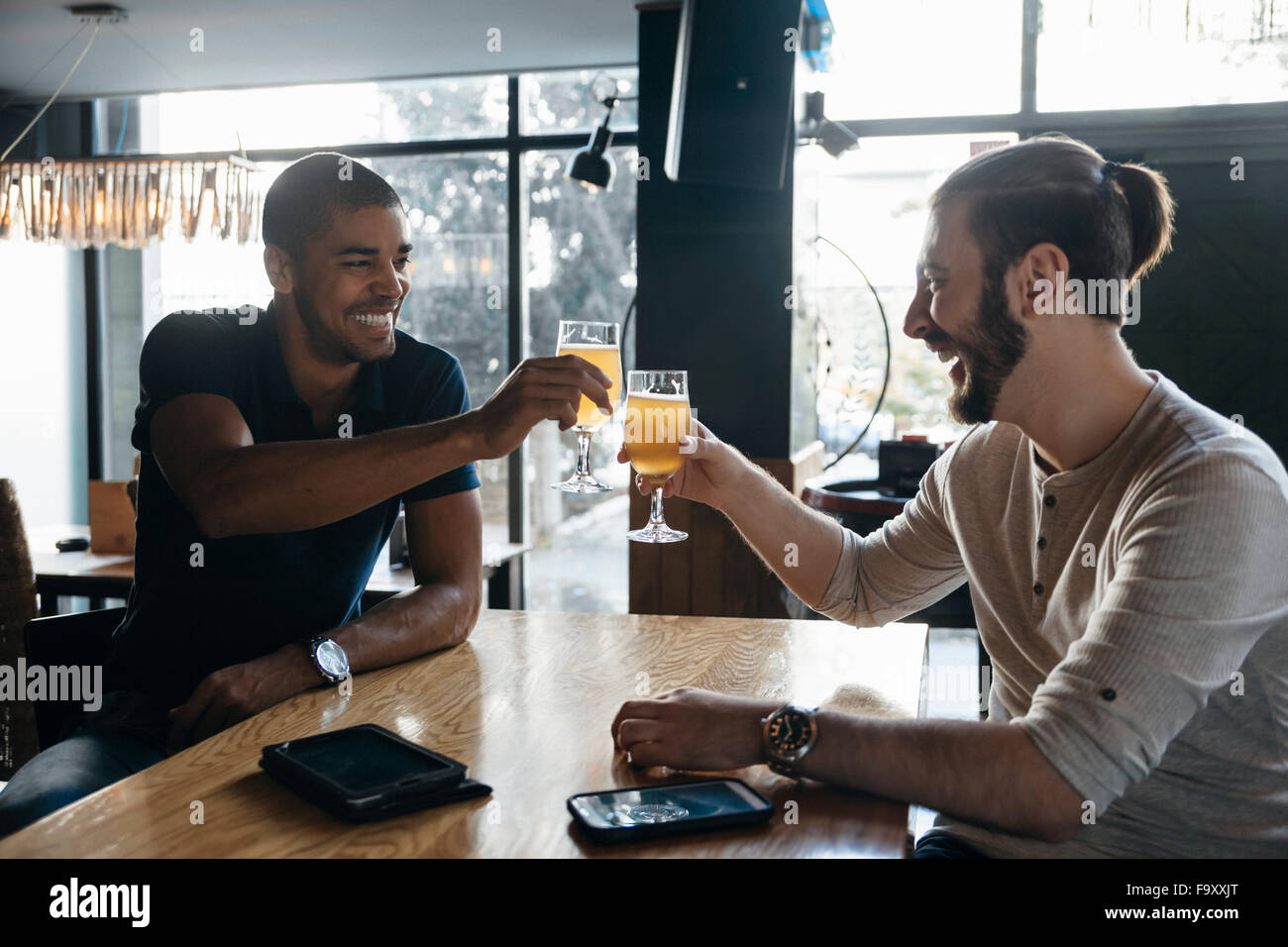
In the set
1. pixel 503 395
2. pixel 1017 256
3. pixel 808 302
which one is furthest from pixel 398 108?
pixel 1017 256

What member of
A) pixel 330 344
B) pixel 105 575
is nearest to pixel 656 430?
pixel 330 344

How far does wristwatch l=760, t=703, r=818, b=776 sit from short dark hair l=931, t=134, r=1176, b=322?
666 millimetres

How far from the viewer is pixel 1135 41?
168 inches

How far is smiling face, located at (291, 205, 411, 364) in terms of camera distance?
6.32 ft

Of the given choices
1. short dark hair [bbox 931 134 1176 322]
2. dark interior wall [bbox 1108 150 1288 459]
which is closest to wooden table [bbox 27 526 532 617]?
short dark hair [bbox 931 134 1176 322]

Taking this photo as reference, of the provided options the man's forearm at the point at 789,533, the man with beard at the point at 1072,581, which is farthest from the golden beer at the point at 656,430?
the man with beard at the point at 1072,581

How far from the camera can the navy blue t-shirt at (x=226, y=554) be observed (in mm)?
1766

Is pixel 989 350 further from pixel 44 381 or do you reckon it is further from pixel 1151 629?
pixel 44 381

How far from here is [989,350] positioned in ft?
4.70

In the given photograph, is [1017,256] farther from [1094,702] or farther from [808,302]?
[808,302]

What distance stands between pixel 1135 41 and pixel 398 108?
3296 mm

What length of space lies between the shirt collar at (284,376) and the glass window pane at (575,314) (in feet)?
9.24

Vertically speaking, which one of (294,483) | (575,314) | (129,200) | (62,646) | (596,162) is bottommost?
(62,646)

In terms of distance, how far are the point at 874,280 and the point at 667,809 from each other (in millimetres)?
4003
